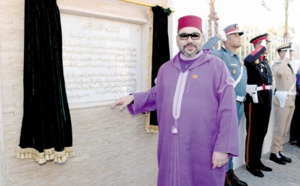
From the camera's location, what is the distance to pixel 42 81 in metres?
2.03

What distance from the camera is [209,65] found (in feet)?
6.70

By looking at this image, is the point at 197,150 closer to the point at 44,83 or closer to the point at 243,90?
the point at 44,83

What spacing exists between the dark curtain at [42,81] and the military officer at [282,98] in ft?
12.2

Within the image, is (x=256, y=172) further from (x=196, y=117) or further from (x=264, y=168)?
(x=196, y=117)

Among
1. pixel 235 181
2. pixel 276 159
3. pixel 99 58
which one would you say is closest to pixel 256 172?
pixel 235 181

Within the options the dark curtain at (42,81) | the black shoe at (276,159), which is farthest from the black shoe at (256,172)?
the dark curtain at (42,81)

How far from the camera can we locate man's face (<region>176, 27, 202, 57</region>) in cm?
207

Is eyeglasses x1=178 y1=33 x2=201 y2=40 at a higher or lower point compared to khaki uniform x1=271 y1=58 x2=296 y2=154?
higher

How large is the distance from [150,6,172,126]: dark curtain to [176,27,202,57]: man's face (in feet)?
2.74

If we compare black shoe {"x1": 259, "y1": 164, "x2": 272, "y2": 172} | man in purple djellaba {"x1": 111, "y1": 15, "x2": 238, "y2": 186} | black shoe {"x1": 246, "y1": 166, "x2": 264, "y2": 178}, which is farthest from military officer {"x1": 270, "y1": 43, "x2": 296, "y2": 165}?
man in purple djellaba {"x1": 111, "y1": 15, "x2": 238, "y2": 186}

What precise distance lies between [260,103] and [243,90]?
56 cm

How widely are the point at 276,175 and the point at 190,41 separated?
288 centimetres

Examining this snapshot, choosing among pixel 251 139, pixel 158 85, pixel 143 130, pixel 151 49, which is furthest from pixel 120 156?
pixel 251 139

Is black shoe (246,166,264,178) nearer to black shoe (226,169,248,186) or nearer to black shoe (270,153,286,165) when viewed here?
black shoe (226,169,248,186)
